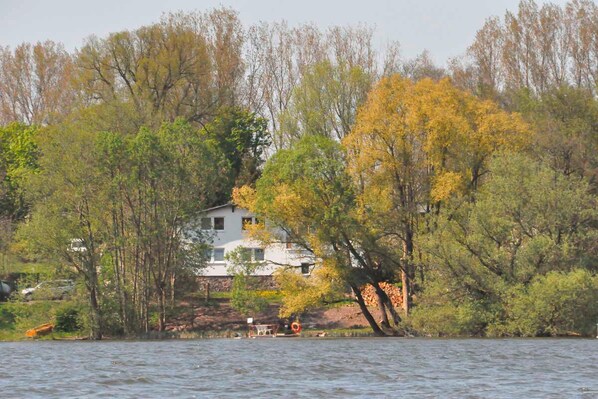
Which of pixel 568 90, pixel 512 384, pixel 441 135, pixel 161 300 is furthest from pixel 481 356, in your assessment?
pixel 568 90

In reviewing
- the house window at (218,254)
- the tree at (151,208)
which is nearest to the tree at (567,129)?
the tree at (151,208)

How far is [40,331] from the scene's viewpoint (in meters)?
77.7

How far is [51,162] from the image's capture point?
250 ft

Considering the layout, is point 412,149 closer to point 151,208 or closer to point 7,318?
point 151,208

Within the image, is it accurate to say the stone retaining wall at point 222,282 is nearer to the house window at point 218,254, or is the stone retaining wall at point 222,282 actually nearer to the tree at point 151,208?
the house window at point 218,254

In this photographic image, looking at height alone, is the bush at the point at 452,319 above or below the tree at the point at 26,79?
below

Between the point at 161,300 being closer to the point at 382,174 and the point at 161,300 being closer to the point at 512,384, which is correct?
the point at 382,174

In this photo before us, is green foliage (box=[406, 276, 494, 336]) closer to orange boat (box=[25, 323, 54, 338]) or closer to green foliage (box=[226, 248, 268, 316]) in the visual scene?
green foliage (box=[226, 248, 268, 316])

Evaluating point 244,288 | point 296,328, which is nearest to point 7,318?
point 244,288

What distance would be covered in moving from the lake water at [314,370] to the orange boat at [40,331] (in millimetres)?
15492

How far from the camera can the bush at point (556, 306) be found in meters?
63.5

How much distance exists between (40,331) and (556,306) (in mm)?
33214

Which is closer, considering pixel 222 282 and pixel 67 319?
pixel 67 319

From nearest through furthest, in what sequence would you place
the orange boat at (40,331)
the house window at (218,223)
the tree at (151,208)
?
the tree at (151,208)
the orange boat at (40,331)
the house window at (218,223)
